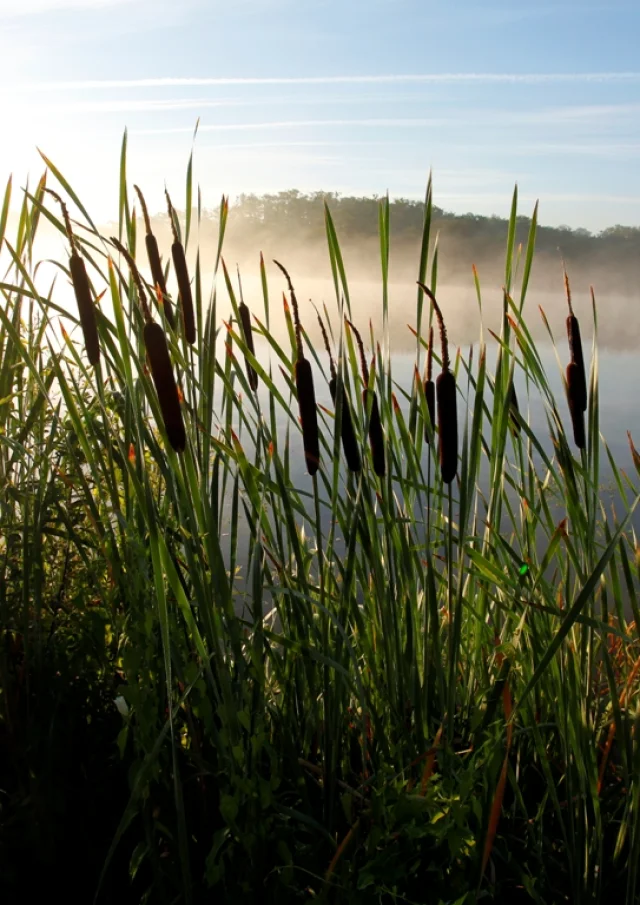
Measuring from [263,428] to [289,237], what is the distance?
130 ft

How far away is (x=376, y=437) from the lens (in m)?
1.30

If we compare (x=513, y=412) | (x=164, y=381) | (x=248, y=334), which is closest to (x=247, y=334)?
(x=248, y=334)

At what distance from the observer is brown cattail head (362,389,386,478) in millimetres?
1283

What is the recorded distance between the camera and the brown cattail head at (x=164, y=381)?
1024 mm

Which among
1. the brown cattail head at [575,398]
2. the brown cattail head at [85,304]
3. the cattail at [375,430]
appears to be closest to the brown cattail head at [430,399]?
the cattail at [375,430]

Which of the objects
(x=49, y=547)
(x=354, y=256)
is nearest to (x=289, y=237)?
(x=354, y=256)

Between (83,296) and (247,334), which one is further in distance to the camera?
(247,334)

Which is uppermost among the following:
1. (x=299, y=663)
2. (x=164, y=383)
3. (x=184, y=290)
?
(x=184, y=290)

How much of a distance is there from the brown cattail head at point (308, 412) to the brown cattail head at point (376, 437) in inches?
4.2

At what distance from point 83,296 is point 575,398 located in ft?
2.58

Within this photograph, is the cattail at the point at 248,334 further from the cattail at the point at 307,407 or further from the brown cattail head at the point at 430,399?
the brown cattail head at the point at 430,399

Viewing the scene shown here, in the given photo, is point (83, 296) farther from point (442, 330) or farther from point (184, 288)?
point (442, 330)

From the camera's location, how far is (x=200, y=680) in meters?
1.20

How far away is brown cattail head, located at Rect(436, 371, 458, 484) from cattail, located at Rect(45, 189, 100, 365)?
53 cm
